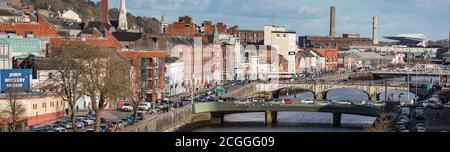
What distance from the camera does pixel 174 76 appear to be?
53.1 meters

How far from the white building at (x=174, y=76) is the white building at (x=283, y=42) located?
33003 mm

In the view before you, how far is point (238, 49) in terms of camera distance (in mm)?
72750

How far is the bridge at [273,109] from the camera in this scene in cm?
3969

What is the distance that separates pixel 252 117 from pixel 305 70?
5252cm

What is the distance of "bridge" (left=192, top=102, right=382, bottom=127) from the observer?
39.7 metres

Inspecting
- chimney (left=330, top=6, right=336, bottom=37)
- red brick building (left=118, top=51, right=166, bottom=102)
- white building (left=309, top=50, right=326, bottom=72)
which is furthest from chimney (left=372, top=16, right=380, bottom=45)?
red brick building (left=118, top=51, right=166, bottom=102)

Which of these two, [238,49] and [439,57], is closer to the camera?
[238,49]

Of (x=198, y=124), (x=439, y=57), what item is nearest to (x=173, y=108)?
(x=198, y=124)

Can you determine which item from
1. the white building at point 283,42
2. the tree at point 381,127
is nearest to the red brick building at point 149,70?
the tree at point 381,127

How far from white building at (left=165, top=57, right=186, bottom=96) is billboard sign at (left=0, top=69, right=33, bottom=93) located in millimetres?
17282

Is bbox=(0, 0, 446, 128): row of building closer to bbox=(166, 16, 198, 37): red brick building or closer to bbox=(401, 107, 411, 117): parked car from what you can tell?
bbox=(166, 16, 198, 37): red brick building

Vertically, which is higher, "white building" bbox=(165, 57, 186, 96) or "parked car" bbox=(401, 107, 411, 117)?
"white building" bbox=(165, 57, 186, 96)

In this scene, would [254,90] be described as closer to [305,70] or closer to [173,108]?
[173,108]

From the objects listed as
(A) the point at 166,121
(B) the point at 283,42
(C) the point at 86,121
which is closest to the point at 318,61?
(B) the point at 283,42
